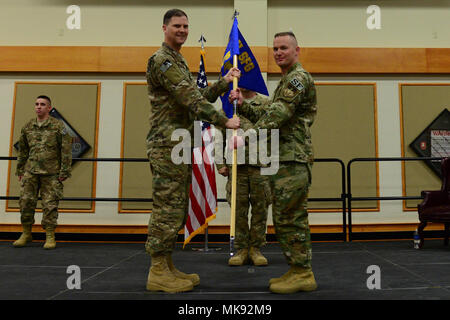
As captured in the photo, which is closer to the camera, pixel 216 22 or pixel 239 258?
pixel 239 258

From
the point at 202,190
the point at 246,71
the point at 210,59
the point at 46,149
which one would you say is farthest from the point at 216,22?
the point at 46,149

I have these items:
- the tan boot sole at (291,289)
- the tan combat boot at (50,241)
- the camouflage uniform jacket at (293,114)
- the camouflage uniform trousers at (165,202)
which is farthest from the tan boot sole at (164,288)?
the tan combat boot at (50,241)

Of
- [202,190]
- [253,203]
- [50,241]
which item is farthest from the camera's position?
[50,241]

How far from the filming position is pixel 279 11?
15.4ft

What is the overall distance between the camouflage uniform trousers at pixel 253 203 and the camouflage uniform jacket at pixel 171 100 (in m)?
1.00

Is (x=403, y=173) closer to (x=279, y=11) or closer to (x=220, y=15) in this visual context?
(x=279, y=11)

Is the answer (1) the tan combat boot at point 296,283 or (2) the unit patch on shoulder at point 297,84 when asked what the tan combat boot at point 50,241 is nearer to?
(1) the tan combat boot at point 296,283

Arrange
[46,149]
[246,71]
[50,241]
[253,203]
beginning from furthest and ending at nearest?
[46,149]
[50,241]
[253,203]
[246,71]

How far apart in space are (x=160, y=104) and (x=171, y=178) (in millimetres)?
475

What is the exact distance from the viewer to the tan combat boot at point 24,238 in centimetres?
372

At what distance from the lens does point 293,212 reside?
6.40 feet

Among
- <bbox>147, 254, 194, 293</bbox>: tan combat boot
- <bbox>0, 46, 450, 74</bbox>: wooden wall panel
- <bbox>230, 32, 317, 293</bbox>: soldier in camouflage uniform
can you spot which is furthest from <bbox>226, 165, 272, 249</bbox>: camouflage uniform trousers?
<bbox>0, 46, 450, 74</bbox>: wooden wall panel

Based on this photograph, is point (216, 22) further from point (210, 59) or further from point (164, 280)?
point (164, 280)

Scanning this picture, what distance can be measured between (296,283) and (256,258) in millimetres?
940
